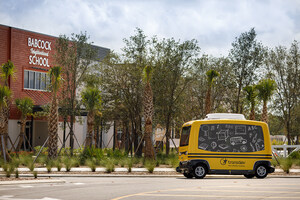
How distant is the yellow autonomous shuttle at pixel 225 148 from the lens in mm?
19391

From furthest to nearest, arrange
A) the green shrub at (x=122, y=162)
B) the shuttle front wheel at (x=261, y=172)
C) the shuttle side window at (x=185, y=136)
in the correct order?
the green shrub at (x=122, y=162) → the shuttle front wheel at (x=261, y=172) → the shuttle side window at (x=185, y=136)

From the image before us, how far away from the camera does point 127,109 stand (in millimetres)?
37188

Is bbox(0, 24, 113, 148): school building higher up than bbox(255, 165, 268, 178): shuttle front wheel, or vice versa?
bbox(0, 24, 113, 148): school building

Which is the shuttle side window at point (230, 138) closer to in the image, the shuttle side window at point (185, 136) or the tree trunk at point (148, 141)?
the shuttle side window at point (185, 136)

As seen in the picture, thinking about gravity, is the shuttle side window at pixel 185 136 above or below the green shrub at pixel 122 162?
above

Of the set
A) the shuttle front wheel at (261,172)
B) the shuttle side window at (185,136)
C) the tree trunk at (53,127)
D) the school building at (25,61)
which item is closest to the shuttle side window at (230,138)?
the shuttle side window at (185,136)

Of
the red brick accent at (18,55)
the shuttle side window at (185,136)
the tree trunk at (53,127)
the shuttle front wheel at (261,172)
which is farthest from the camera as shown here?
the red brick accent at (18,55)

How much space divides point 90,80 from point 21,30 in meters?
12.8

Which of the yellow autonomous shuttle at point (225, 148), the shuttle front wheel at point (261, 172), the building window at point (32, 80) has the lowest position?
the shuttle front wheel at point (261, 172)

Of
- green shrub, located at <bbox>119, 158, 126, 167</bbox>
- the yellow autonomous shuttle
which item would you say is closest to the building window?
green shrub, located at <bbox>119, 158, 126, 167</bbox>

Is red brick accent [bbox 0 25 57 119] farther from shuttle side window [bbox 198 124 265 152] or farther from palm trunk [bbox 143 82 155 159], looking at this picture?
shuttle side window [bbox 198 124 265 152]

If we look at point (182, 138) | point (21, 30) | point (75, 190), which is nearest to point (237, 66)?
point (182, 138)

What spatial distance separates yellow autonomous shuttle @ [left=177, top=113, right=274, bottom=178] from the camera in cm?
1939

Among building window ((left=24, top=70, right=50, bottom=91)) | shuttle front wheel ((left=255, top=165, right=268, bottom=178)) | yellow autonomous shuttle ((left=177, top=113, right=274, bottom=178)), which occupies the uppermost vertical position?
building window ((left=24, top=70, right=50, bottom=91))
